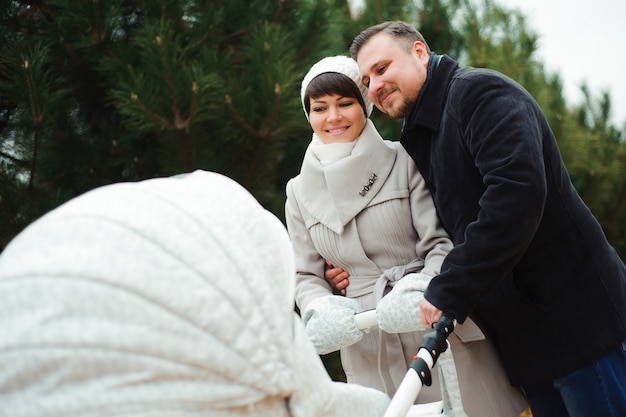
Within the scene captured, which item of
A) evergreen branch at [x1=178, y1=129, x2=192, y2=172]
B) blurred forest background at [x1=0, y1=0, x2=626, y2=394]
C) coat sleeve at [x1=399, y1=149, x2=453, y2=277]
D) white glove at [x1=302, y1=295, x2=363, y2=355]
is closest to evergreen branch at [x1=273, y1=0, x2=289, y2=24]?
blurred forest background at [x1=0, y1=0, x2=626, y2=394]

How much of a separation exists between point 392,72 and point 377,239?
0.50m

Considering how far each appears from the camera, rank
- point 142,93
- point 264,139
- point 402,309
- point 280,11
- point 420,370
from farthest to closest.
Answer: point 280,11 → point 264,139 → point 142,93 → point 402,309 → point 420,370

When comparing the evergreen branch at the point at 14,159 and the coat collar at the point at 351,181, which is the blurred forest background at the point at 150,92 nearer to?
the evergreen branch at the point at 14,159

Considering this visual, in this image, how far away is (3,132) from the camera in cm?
313

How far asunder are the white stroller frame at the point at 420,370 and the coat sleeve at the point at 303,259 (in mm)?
551

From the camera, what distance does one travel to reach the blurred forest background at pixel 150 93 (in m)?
2.88

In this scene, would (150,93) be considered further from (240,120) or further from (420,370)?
(420,370)

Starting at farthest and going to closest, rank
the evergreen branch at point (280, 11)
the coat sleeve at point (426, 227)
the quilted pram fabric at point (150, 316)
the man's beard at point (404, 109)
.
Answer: the evergreen branch at point (280, 11) → the man's beard at point (404, 109) → the coat sleeve at point (426, 227) → the quilted pram fabric at point (150, 316)

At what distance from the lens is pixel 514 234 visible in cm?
171

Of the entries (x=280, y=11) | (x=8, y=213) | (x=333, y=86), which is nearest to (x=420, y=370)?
(x=333, y=86)

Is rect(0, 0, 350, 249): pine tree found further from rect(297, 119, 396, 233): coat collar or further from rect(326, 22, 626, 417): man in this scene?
rect(326, 22, 626, 417): man

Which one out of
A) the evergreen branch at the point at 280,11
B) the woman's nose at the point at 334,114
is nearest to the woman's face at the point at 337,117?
the woman's nose at the point at 334,114

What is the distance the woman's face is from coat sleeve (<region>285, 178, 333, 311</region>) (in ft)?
0.71

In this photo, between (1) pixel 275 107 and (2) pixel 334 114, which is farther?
(1) pixel 275 107
